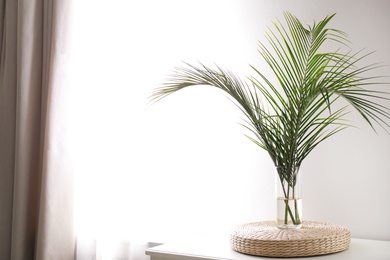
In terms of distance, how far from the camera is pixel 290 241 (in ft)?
4.87

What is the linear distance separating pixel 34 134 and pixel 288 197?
1243 mm

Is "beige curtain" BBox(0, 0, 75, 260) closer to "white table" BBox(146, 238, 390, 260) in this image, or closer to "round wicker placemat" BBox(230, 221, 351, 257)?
"white table" BBox(146, 238, 390, 260)

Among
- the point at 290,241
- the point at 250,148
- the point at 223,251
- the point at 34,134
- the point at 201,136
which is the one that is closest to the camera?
the point at 290,241

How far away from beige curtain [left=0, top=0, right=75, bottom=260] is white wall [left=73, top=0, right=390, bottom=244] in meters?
0.10

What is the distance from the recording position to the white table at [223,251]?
4.90 ft

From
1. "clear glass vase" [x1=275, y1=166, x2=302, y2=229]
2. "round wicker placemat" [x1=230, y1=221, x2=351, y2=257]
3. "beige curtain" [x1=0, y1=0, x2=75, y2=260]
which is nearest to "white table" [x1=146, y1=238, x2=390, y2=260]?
"round wicker placemat" [x1=230, y1=221, x2=351, y2=257]

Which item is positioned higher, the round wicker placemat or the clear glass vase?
the clear glass vase

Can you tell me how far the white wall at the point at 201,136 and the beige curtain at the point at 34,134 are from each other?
10 cm

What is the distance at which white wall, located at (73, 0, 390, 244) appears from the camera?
181 centimetres

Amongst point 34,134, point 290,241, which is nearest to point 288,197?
point 290,241

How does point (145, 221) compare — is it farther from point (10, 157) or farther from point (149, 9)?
point (149, 9)

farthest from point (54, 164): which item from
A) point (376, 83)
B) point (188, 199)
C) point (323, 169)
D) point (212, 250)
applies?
point (376, 83)

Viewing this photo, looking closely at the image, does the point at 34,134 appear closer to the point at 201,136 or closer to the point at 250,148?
the point at 201,136

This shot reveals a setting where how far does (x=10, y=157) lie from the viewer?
2393 mm
